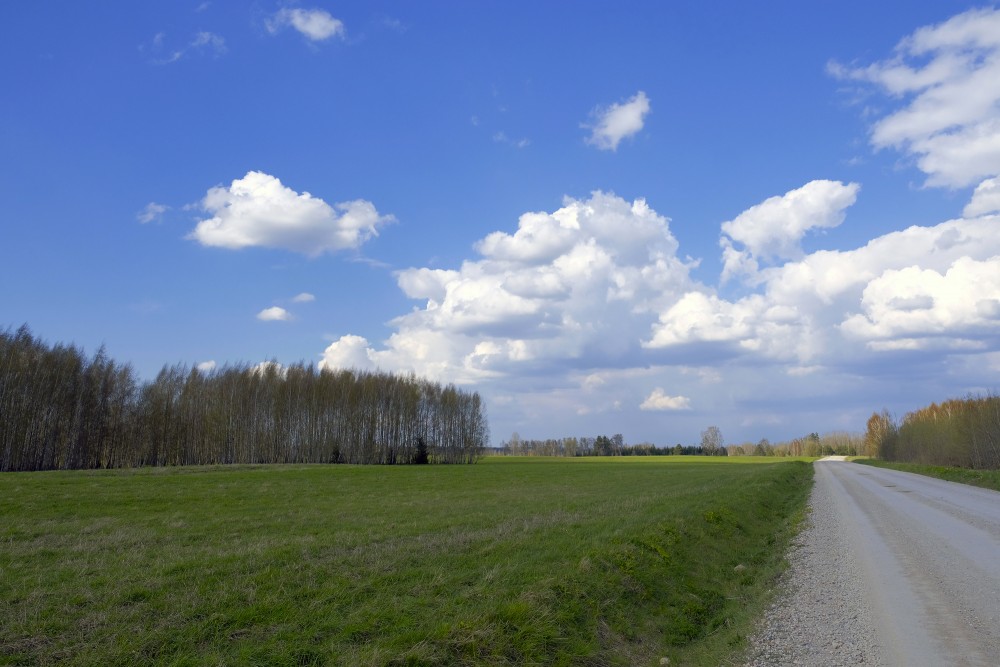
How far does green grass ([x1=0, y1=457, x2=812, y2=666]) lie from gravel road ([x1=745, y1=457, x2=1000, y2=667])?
80 centimetres

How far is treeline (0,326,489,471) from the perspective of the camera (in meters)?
65.3

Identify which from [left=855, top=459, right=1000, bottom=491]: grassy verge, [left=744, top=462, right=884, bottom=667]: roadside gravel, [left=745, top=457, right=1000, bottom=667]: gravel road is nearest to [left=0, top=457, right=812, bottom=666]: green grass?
[left=744, top=462, right=884, bottom=667]: roadside gravel

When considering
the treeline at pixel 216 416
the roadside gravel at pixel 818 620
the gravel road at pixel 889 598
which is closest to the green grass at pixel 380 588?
the roadside gravel at pixel 818 620

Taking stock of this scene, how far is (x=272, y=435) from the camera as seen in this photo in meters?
97.1

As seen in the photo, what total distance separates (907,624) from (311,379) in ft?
339

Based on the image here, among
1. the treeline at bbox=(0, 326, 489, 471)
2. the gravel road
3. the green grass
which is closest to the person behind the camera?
the green grass

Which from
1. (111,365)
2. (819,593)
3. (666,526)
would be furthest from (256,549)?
(111,365)

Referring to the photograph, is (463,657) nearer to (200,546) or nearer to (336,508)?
(200,546)

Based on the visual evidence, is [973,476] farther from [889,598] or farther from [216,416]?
[216,416]

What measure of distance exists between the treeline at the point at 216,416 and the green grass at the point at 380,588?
57430mm

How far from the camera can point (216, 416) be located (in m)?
92.1

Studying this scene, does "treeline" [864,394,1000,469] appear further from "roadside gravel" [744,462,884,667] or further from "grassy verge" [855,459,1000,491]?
"roadside gravel" [744,462,884,667]

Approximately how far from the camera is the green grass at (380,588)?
22.7 feet

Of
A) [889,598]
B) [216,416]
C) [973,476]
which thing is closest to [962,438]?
[973,476]
